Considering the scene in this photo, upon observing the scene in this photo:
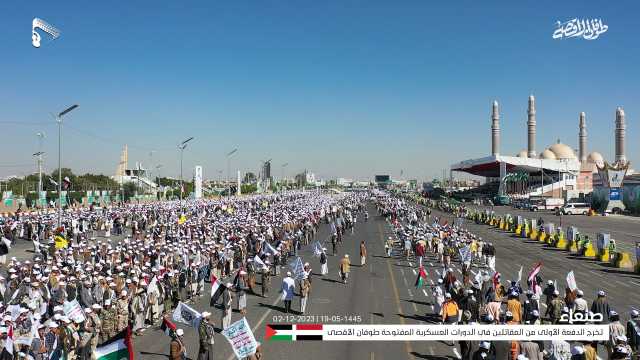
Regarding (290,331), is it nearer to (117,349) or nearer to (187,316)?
(187,316)

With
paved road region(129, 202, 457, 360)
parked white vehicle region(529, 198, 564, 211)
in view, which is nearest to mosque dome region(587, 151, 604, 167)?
parked white vehicle region(529, 198, 564, 211)

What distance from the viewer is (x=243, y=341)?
1002cm

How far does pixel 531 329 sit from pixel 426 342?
4.92 meters

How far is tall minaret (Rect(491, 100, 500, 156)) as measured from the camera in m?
128

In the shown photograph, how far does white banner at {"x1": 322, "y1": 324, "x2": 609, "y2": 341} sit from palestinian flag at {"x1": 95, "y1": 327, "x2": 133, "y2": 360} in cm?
351

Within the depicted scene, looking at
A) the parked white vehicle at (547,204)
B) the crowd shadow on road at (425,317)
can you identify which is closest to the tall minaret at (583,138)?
the parked white vehicle at (547,204)

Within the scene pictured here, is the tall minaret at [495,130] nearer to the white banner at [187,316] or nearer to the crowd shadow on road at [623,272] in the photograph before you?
the crowd shadow on road at [623,272]

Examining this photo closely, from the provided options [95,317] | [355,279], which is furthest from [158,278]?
[355,279]

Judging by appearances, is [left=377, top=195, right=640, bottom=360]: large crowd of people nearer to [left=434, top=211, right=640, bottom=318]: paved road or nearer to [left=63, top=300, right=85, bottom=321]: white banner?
[left=434, top=211, right=640, bottom=318]: paved road

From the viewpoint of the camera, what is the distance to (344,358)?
12.9m

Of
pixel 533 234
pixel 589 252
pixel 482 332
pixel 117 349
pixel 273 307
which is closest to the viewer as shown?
pixel 117 349

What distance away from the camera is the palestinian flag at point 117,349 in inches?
362

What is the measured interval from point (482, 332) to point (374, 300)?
909 centimetres
